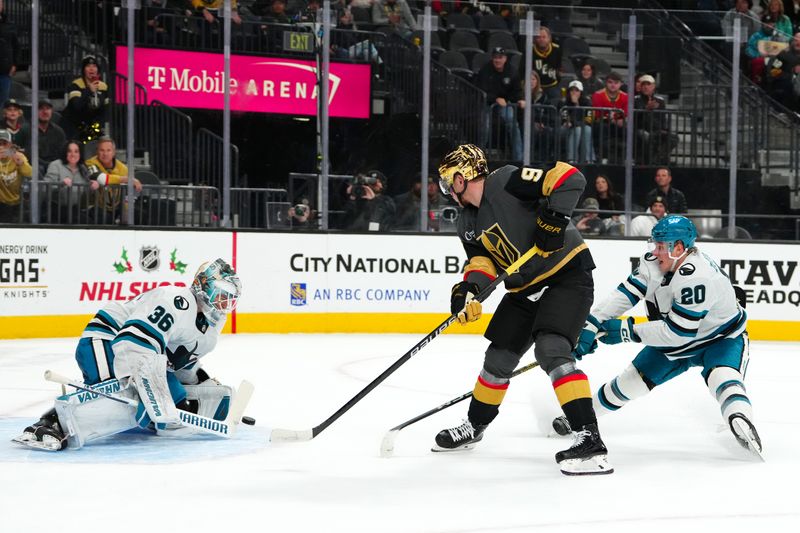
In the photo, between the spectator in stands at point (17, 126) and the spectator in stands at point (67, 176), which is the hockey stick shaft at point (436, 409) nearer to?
the spectator in stands at point (67, 176)

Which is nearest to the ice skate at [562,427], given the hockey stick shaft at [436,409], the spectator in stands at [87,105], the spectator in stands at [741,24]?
the hockey stick shaft at [436,409]

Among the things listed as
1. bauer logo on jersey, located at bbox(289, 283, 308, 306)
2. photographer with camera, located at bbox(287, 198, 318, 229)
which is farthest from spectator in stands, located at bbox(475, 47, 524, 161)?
bauer logo on jersey, located at bbox(289, 283, 308, 306)

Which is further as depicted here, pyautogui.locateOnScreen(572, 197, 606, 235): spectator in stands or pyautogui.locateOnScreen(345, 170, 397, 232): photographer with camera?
pyautogui.locateOnScreen(572, 197, 606, 235): spectator in stands

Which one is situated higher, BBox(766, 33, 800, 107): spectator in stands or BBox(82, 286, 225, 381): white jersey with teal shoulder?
BBox(766, 33, 800, 107): spectator in stands

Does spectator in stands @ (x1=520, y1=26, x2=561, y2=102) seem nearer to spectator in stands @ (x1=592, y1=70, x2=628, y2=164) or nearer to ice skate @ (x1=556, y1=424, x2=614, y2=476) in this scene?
spectator in stands @ (x1=592, y1=70, x2=628, y2=164)

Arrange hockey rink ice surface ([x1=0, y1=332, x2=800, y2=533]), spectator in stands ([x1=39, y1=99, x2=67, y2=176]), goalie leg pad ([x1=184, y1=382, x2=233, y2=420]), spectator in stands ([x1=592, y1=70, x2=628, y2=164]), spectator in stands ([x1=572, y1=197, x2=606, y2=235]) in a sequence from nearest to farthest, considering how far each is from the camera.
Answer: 1. hockey rink ice surface ([x1=0, y1=332, x2=800, y2=533])
2. goalie leg pad ([x1=184, y1=382, x2=233, y2=420])
3. spectator in stands ([x1=39, y1=99, x2=67, y2=176])
4. spectator in stands ([x1=572, y1=197, x2=606, y2=235])
5. spectator in stands ([x1=592, y1=70, x2=628, y2=164])

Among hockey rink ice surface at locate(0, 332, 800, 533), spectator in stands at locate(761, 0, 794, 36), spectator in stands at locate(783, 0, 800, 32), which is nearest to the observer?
hockey rink ice surface at locate(0, 332, 800, 533)

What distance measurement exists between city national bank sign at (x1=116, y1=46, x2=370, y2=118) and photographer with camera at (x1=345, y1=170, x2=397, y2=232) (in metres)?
0.54

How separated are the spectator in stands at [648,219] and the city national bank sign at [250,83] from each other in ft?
7.68

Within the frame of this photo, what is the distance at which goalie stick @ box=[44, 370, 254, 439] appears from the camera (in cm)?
387

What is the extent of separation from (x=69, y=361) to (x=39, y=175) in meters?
1.89

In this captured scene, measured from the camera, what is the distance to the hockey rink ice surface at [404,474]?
3004mm

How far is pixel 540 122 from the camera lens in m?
8.81

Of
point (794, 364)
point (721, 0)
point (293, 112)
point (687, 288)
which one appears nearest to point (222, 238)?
point (293, 112)
